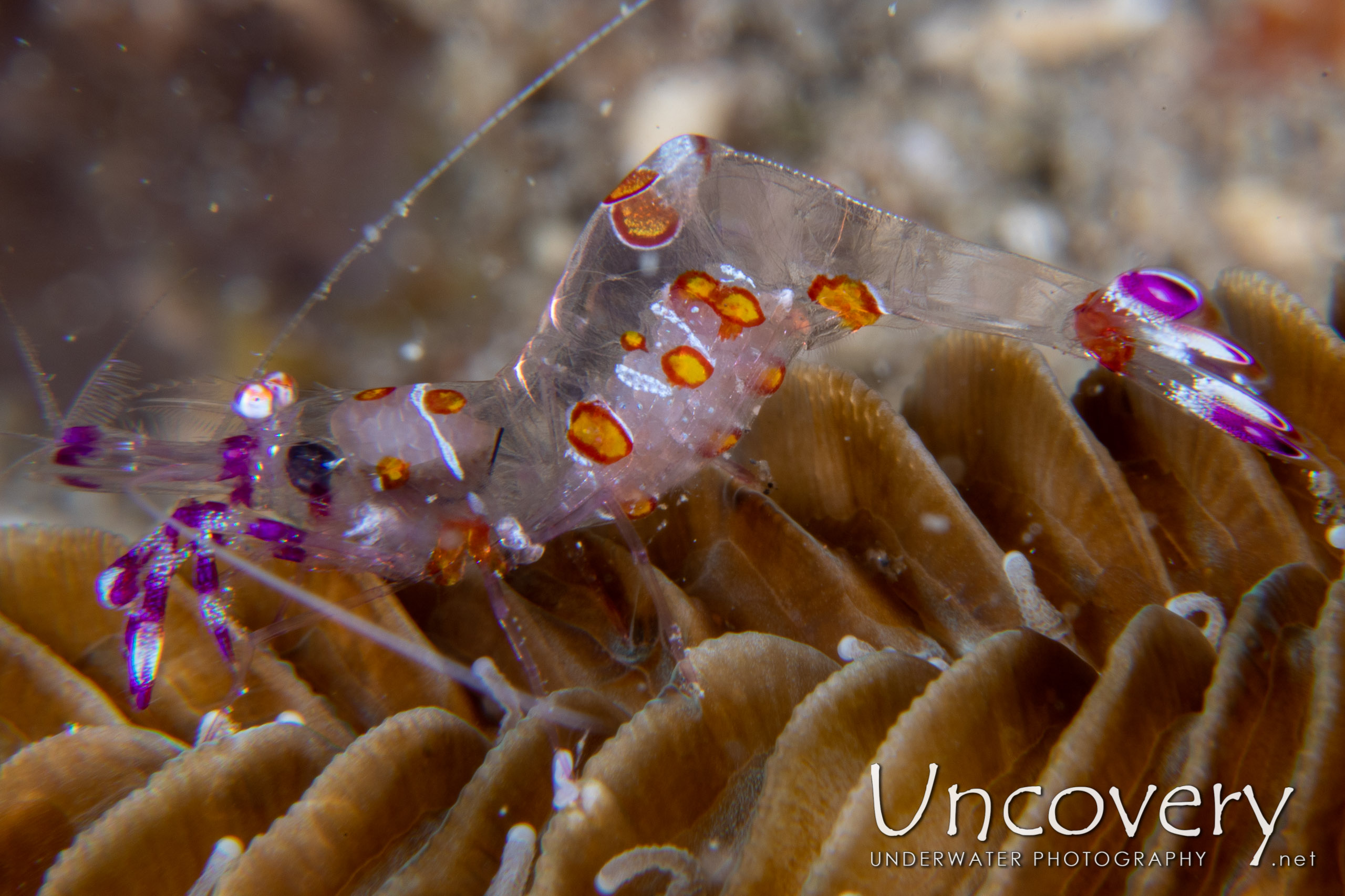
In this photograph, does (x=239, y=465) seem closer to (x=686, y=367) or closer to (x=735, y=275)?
(x=686, y=367)

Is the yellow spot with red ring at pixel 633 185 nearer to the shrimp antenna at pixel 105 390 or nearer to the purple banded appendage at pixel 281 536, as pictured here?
the purple banded appendage at pixel 281 536

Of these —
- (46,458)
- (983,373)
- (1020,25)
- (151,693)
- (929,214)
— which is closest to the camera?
(151,693)

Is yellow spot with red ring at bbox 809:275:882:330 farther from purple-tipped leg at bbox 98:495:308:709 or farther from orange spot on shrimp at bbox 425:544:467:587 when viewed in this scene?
purple-tipped leg at bbox 98:495:308:709

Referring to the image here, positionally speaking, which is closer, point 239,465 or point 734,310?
point 239,465

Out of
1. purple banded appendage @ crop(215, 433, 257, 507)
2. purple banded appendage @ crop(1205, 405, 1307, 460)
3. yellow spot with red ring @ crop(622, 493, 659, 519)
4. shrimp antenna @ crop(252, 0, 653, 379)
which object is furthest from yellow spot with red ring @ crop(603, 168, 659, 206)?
purple banded appendage @ crop(1205, 405, 1307, 460)

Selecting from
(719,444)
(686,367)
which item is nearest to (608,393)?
(686,367)

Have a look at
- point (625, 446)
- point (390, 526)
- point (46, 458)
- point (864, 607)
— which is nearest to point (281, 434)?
point (390, 526)

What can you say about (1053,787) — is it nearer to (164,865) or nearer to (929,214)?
(164,865)
